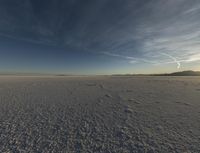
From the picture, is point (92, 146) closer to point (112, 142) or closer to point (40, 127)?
point (112, 142)

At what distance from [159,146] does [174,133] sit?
1004 millimetres

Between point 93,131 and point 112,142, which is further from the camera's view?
point 93,131

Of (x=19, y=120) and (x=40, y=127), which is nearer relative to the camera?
(x=40, y=127)

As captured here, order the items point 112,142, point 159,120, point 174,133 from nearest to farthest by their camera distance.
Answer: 1. point 112,142
2. point 174,133
3. point 159,120

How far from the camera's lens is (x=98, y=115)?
5945 millimetres

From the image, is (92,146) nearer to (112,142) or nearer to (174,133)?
(112,142)

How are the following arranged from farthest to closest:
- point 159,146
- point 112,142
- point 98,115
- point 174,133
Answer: point 98,115
point 174,133
point 112,142
point 159,146

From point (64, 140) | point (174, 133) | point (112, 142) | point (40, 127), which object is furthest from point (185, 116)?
point (40, 127)

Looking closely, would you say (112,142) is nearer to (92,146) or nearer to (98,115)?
(92,146)

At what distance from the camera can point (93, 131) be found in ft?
14.5

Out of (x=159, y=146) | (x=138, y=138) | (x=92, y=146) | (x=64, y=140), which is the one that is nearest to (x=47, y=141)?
(x=64, y=140)

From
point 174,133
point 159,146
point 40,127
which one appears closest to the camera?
point 159,146

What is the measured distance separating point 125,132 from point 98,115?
6.20ft

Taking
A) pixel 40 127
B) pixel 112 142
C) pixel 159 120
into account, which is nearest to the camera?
pixel 112 142
